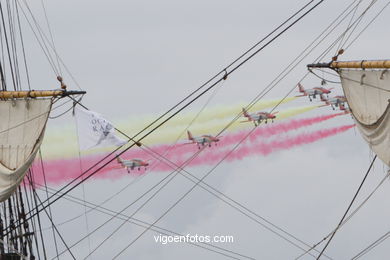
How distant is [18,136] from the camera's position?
85938mm

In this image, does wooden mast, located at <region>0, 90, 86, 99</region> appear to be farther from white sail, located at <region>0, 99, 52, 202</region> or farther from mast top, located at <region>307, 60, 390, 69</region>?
mast top, located at <region>307, 60, 390, 69</region>

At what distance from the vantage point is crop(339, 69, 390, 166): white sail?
7400 centimetres

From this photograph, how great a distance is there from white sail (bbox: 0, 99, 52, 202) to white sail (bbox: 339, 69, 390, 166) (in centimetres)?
1792

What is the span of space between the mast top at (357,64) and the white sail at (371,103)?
331mm

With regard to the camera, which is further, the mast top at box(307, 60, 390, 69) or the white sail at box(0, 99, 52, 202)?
the white sail at box(0, 99, 52, 202)

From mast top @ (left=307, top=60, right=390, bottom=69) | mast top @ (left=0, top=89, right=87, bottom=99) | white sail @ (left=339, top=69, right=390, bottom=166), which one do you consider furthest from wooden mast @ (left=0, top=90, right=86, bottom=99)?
white sail @ (left=339, top=69, right=390, bottom=166)

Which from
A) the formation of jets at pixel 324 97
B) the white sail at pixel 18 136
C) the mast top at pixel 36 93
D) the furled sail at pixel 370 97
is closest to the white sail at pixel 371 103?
the furled sail at pixel 370 97

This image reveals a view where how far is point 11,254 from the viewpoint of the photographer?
83875 millimetres

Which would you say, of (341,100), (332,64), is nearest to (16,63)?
(332,64)

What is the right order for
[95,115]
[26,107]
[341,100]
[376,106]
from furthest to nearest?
1. [341,100]
2. [26,107]
3. [95,115]
4. [376,106]

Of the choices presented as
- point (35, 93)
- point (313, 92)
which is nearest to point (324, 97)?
point (313, 92)

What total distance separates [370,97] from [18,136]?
21.4 meters

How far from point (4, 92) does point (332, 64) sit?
799 inches

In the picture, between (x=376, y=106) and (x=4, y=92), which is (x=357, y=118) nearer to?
(x=376, y=106)
